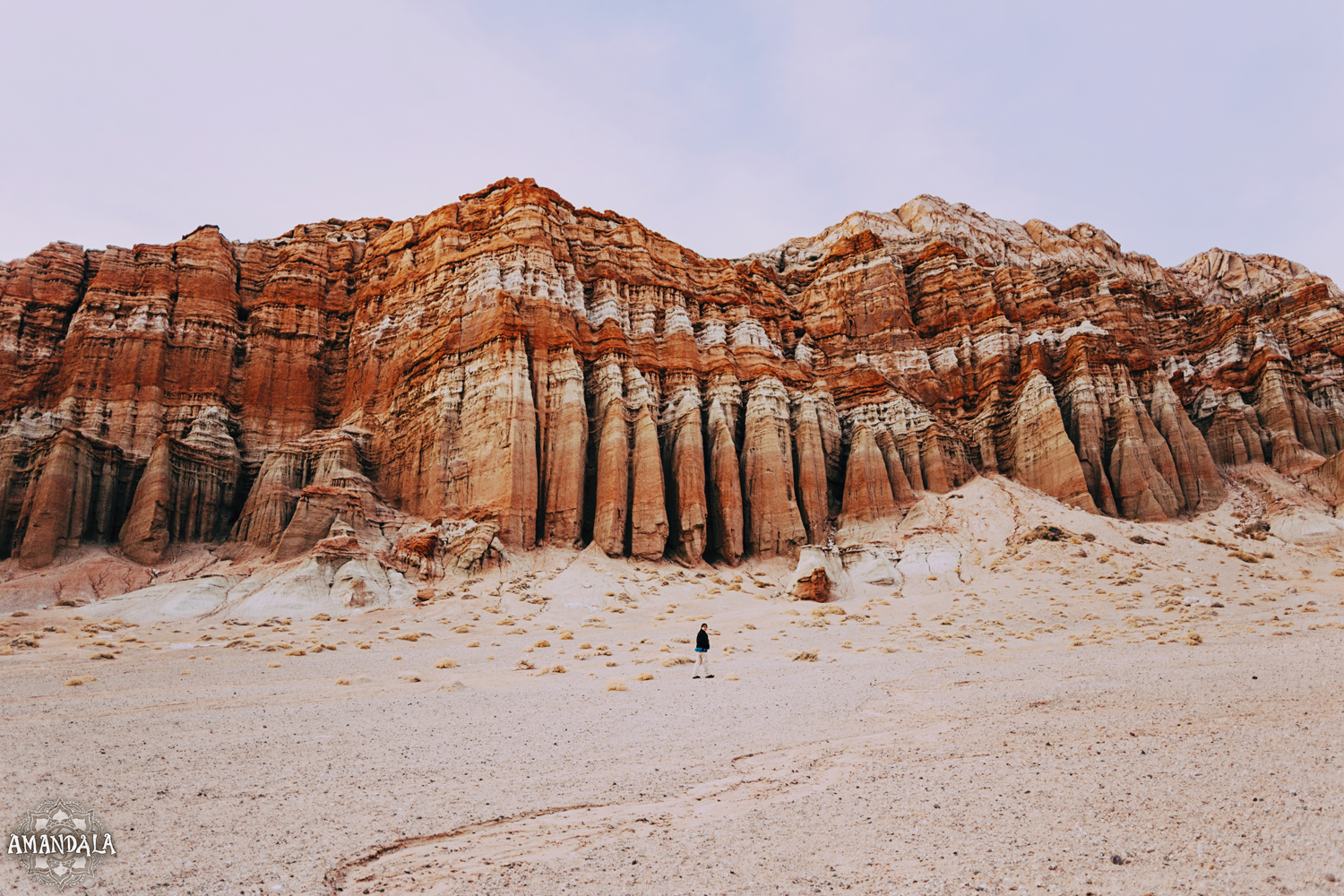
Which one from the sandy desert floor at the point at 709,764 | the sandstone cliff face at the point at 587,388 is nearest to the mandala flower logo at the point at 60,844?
the sandy desert floor at the point at 709,764

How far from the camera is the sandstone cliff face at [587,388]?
3572 cm

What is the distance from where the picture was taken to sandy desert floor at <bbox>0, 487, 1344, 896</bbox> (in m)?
4.86

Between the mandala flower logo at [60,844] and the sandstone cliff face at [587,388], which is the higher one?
the sandstone cliff face at [587,388]

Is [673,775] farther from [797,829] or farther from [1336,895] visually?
[1336,895]

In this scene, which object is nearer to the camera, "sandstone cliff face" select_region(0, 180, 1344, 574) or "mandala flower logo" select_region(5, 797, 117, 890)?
"mandala flower logo" select_region(5, 797, 117, 890)

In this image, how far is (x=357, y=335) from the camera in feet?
159

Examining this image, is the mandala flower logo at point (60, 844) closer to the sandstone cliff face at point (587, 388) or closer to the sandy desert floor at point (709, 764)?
the sandy desert floor at point (709, 764)

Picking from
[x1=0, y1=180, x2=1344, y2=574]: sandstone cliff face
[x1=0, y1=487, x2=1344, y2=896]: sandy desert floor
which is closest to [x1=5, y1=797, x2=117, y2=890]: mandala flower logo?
[x1=0, y1=487, x2=1344, y2=896]: sandy desert floor

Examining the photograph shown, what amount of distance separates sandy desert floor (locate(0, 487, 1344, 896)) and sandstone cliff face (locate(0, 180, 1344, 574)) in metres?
19.3

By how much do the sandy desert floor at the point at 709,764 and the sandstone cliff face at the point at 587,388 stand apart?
19328mm

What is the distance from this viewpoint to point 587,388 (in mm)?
40562

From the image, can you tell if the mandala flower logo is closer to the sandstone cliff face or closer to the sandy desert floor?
the sandy desert floor

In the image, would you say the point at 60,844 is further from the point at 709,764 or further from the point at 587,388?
the point at 587,388

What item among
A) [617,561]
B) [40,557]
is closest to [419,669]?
[617,561]
